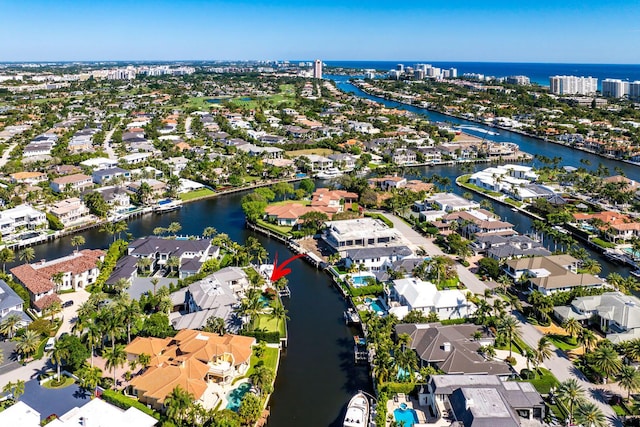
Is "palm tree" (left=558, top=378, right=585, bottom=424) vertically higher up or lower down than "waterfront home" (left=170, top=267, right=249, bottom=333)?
lower down

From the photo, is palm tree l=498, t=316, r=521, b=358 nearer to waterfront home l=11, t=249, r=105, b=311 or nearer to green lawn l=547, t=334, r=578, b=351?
green lawn l=547, t=334, r=578, b=351

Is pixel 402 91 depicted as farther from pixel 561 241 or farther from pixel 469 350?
pixel 469 350

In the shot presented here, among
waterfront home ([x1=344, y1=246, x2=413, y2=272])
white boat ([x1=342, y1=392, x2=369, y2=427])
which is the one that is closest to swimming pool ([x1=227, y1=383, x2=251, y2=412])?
white boat ([x1=342, y1=392, x2=369, y2=427])

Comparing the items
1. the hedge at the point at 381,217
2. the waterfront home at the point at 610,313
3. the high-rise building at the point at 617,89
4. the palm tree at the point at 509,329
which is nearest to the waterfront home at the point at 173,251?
the hedge at the point at 381,217

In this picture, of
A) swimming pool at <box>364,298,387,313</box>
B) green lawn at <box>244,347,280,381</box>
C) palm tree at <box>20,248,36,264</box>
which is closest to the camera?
green lawn at <box>244,347,280,381</box>

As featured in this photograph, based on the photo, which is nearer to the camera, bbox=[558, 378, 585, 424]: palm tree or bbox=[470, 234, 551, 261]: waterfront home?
bbox=[558, 378, 585, 424]: palm tree

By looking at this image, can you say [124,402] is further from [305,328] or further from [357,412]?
[305,328]
